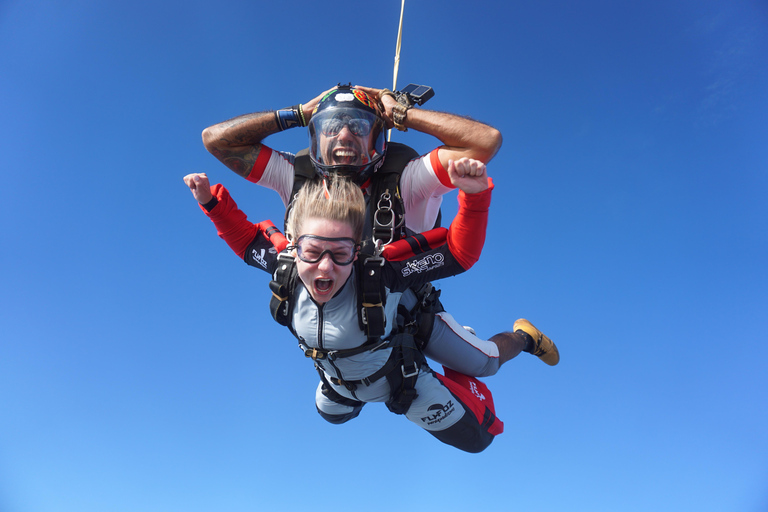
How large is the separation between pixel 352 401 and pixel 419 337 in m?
0.81

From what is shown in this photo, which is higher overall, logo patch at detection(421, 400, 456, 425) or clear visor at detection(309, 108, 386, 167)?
clear visor at detection(309, 108, 386, 167)

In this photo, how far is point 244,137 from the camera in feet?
12.1

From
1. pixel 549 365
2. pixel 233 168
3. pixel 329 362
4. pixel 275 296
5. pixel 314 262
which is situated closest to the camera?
pixel 314 262

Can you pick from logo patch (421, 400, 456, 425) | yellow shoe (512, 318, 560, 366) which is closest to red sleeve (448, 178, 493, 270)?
logo patch (421, 400, 456, 425)

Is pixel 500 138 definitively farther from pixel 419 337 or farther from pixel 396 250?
pixel 419 337

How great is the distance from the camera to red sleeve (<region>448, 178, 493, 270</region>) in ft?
8.33

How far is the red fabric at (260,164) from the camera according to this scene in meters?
3.69

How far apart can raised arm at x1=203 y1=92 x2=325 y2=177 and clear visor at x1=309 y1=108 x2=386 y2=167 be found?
30 centimetres

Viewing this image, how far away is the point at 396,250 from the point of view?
283 centimetres

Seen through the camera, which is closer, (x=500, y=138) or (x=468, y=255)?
(x=468, y=255)

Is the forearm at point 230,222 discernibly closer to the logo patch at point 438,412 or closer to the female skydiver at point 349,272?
the female skydiver at point 349,272

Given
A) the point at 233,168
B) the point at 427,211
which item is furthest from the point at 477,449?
the point at 233,168

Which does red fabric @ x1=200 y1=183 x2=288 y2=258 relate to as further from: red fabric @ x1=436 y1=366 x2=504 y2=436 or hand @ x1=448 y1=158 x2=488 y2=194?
red fabric @ x1=436 y1=366 x2=504 y2=436

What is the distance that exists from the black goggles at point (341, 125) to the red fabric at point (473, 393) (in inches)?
77.3
